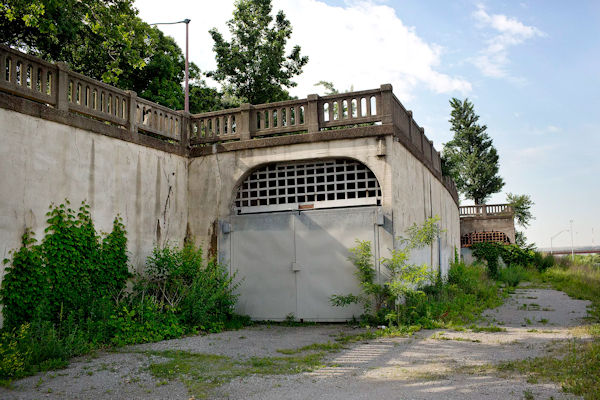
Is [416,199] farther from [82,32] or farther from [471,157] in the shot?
[471,157]

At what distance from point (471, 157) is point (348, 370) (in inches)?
1484

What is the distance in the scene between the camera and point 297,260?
37.5 feet

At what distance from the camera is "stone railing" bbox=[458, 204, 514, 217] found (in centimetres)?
3228

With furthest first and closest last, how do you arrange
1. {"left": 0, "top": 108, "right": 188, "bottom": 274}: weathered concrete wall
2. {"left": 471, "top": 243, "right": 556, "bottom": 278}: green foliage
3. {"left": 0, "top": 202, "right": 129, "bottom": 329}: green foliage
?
1. {"left": 471, "top": 243, "right": 556, "bottom": 278}: green foliage
2. {"left": 0, "top": 108, "right": 188, "bottom": 274}: weathered concrete wall
3. {"left": 0, "top": 202, "right": 129, "bottom": 329}: green foliage

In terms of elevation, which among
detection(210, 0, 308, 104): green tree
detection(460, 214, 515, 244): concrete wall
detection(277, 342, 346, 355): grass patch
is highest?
detection(210, 0, 308, 104): green tree

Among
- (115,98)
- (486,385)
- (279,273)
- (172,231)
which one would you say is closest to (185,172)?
(172,231)

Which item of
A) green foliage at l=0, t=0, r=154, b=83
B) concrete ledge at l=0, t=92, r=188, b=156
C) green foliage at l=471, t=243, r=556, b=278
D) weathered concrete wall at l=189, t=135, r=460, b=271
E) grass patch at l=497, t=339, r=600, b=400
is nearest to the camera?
grass patch at l=497, t=339, r=600, b=400

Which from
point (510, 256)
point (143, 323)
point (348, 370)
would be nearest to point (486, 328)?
point (348, 370)

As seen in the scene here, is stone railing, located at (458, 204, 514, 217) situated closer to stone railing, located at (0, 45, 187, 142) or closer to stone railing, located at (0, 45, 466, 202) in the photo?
stone railing, located at (0, 45, 466, 202)

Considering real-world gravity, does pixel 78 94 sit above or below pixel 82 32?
below

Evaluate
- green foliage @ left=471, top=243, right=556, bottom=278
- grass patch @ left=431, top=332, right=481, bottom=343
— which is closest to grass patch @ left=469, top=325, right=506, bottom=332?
grass patch @ left=431, top=332, right=481, bottom=343

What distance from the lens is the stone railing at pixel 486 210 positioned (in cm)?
3228

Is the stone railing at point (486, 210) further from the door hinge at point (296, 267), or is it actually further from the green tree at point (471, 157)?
the door hinge at point (296, 267)

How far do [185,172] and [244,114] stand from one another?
6.76 ft
